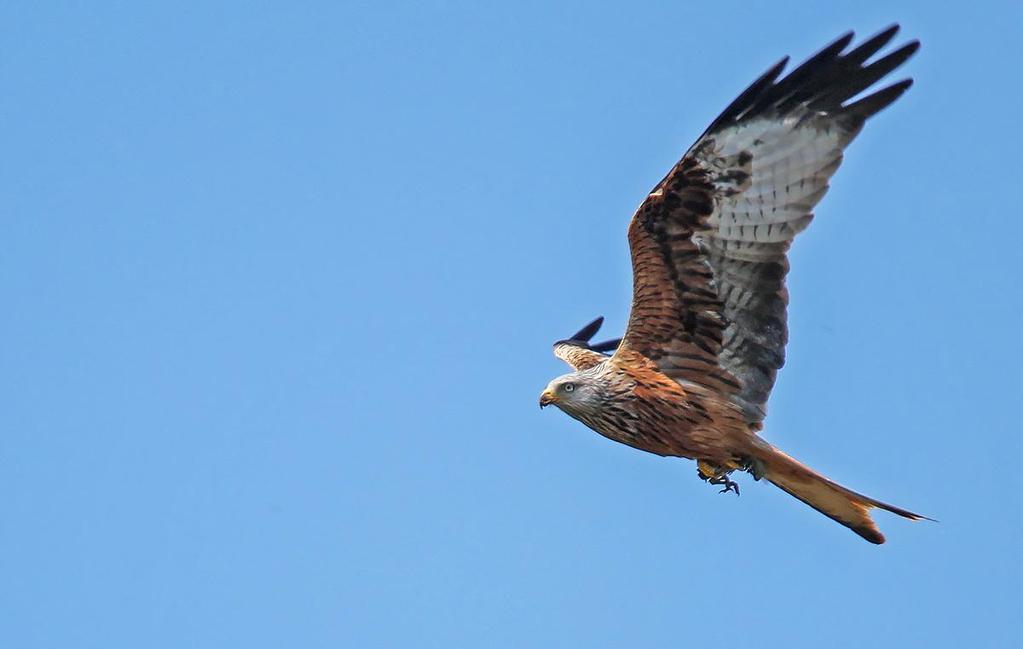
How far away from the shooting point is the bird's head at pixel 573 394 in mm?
11984

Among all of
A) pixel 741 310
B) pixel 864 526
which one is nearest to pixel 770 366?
pixel 741 310

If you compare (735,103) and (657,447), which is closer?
(735,103)

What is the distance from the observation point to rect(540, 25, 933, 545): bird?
11.2m

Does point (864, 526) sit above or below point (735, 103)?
below

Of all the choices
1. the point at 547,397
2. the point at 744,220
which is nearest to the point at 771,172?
the point at 744,220

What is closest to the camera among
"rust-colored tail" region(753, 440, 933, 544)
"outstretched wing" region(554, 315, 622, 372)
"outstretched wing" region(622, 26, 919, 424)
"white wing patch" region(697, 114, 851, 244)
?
"outstretched wing" region(622, 26, 919, 424)

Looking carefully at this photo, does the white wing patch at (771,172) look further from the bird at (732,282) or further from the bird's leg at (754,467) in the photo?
the bird's leg at (754,467)

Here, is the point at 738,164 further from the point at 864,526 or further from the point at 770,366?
the point at 864,526

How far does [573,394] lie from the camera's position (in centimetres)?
1203

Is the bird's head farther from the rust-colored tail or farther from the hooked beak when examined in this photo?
the rust-colored tail

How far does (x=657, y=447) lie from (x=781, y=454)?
83cm

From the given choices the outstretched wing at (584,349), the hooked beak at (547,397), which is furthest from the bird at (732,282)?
the outstretched wing at (584,349)

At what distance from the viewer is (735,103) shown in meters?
11.3

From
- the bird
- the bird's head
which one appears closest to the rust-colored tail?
the bird
